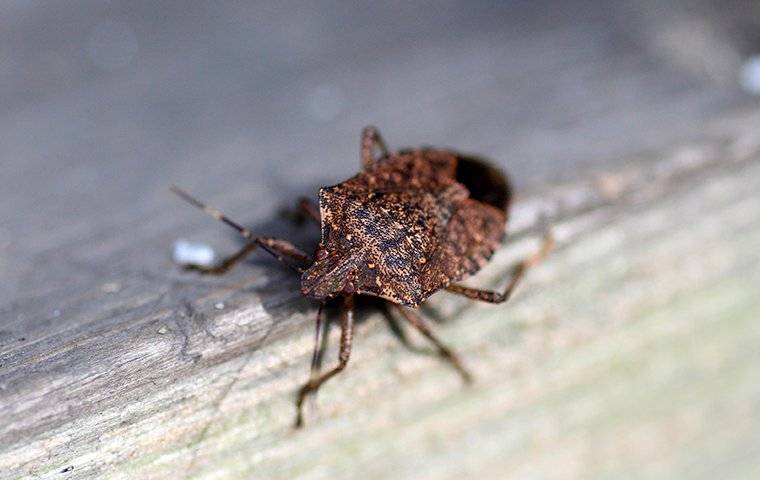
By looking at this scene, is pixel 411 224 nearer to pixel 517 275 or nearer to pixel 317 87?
pixel 517 275

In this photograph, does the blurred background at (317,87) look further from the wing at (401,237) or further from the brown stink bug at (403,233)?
the wing at (401,237)

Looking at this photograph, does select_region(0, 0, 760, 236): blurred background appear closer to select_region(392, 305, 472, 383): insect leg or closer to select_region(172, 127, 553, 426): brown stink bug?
select_region(172, 127, 553, 426): brown stink bug

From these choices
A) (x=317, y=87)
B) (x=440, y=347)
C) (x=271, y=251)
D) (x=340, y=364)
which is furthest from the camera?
(x=317, y=87)

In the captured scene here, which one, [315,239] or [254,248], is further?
[315,239]

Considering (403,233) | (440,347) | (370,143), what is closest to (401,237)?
(403,233)

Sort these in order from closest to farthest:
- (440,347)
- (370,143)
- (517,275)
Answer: (440,347), (517,275), (370,143)

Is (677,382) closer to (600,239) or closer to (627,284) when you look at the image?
(627,284)

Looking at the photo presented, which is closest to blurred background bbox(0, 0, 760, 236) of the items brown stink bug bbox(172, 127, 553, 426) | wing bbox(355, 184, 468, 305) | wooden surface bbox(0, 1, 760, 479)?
wooden surface bbox(0, 1, 760, 479)
